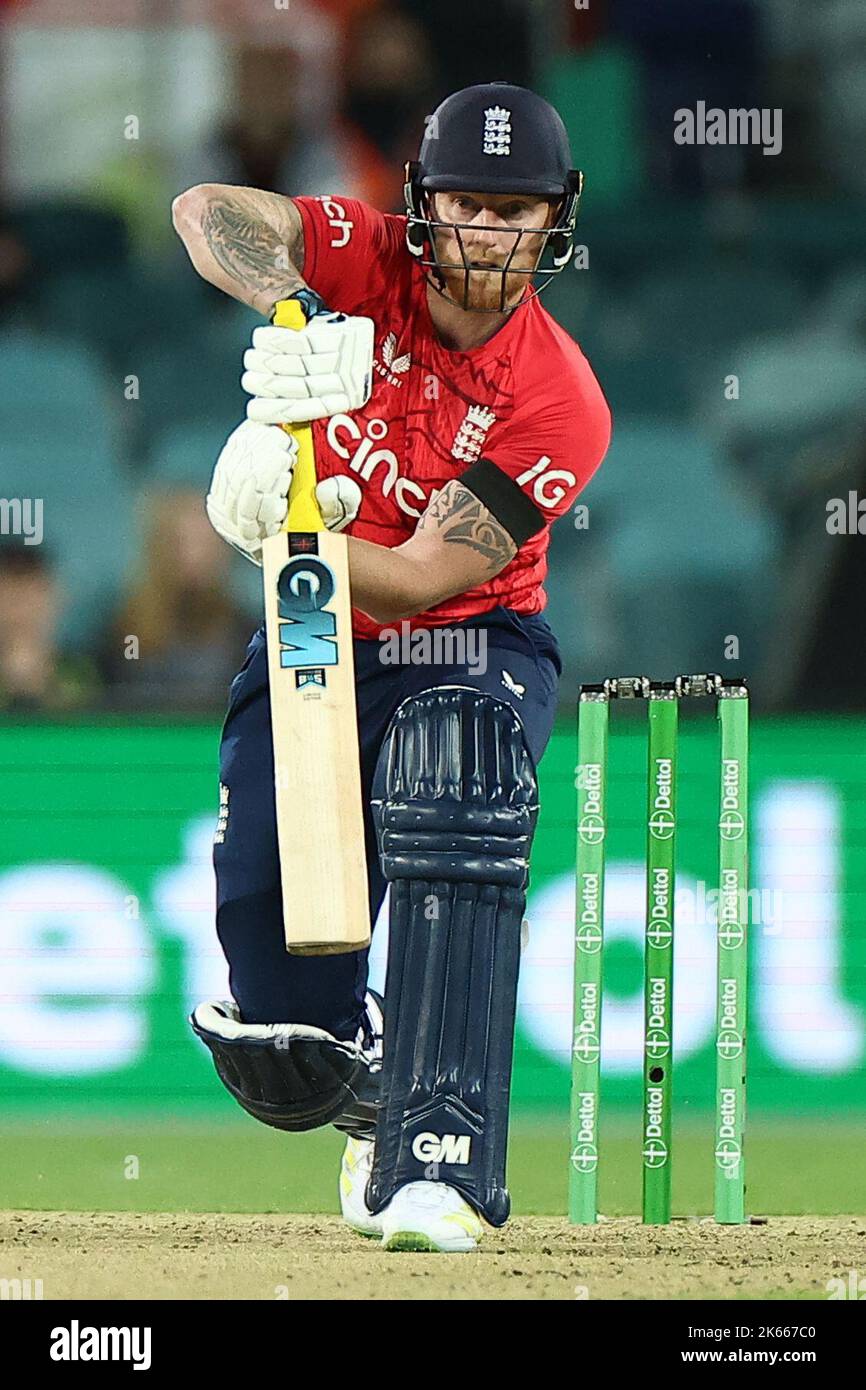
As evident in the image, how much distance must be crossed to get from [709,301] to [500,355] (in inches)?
112

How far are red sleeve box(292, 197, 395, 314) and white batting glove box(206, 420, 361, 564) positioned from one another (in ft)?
1.65

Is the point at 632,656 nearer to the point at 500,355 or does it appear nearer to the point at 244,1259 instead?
the point at 500,355

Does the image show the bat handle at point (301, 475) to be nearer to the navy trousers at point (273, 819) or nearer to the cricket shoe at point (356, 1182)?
the navy trousers at point (273, 819)

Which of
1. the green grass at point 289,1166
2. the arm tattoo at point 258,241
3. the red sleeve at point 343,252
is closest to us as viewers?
the arm tattoo at point 258,241

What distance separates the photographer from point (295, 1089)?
367cm

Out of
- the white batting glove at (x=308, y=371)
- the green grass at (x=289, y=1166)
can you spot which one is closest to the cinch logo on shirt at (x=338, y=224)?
the white batting glove at (x=308, y=371)

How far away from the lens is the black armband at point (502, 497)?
11.4ft

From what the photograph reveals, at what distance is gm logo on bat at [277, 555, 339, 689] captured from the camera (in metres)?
3.16

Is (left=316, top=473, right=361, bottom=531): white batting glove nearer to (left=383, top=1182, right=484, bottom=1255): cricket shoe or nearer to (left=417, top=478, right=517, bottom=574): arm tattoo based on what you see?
(left=417, top=478, right=517, bottom=574): arm tattoo

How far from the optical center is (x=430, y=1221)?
124 inches

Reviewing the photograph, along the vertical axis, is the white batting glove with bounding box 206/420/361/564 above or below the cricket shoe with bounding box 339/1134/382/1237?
above

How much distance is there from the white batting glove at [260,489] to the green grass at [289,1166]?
1415 mm

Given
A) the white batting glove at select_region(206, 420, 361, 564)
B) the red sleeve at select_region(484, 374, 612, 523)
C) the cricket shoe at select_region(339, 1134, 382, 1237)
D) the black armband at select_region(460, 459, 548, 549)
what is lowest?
the cricket shoe at select_region(339, 1134, 382, 1237)

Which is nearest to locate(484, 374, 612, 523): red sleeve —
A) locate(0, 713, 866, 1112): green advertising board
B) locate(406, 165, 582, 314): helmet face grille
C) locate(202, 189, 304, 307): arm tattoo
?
locate(406, 165, 582, 314): helmet face grille
